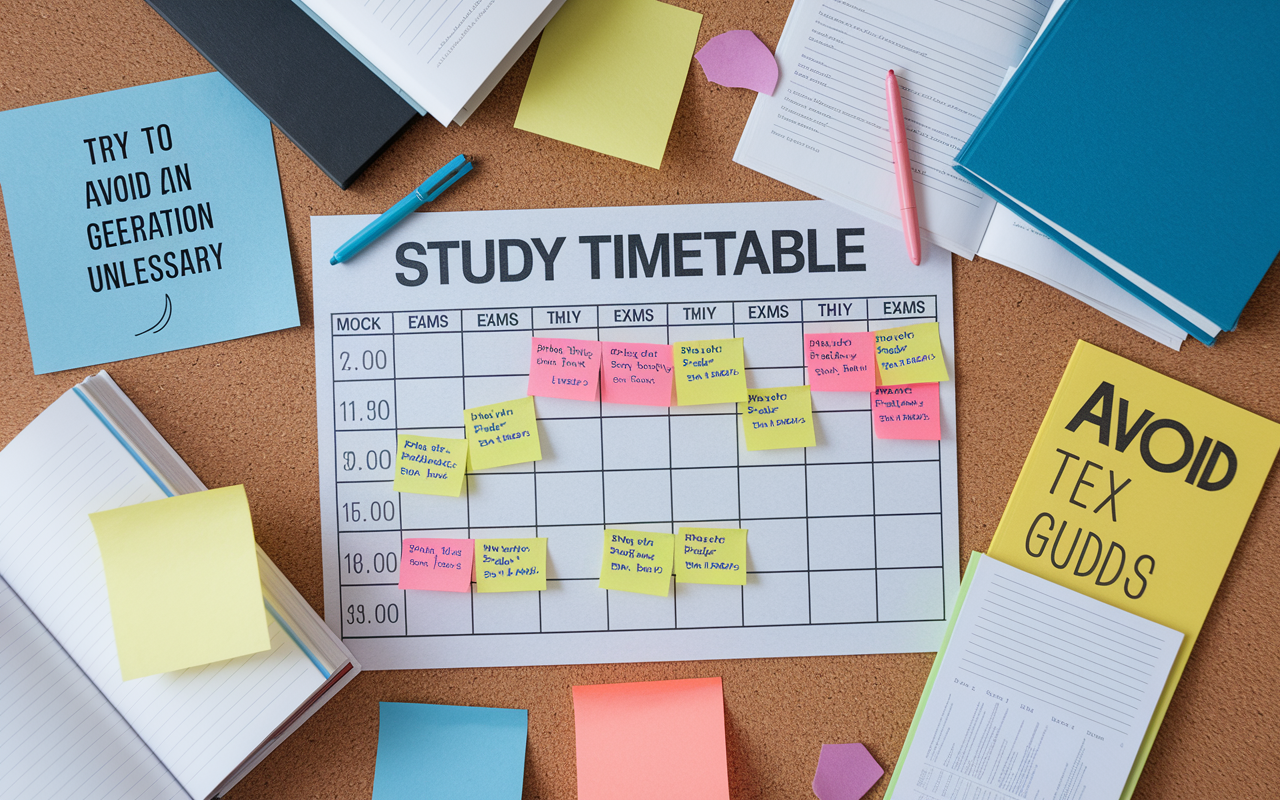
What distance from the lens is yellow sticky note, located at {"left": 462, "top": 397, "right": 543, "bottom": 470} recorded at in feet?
2.42

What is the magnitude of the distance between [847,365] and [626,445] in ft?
0.84

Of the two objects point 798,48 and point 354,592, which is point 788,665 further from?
point 798,48

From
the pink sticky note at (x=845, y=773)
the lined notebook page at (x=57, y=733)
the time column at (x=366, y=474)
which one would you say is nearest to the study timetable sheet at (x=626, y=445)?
the time column at (x=366, y=474)

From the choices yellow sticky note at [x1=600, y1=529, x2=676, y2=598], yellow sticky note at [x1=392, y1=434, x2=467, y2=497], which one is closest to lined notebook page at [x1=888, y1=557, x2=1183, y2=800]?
yellow sticky note at [x1=600, y1=529, x2=676, y2=598]

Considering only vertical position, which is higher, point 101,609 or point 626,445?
point 626,445

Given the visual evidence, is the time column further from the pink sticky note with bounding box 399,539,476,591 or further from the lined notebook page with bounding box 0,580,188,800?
the lined notebook page with bounding box 0,580,188,800

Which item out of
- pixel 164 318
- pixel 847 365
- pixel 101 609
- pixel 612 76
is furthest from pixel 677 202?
pixel 101 609

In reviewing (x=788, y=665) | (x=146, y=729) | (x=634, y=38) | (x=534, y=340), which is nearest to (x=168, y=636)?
(x=146, y=729)

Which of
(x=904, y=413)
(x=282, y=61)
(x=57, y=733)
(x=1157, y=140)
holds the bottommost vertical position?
(x=57, y=733)

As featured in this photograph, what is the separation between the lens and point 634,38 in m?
0.73

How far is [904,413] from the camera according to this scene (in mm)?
745

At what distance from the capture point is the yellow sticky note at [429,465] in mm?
736

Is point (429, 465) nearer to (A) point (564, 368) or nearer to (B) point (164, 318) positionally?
(A) point (564, 368)

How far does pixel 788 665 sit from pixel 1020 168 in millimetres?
573
